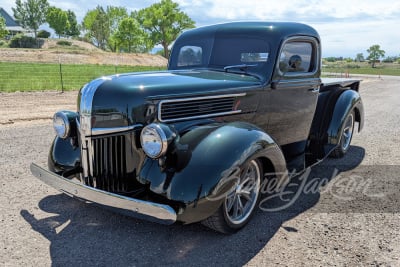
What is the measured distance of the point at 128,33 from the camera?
154ft

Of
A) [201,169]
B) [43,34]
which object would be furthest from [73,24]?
[201,169]

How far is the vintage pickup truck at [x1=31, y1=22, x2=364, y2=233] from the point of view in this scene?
2.68 m

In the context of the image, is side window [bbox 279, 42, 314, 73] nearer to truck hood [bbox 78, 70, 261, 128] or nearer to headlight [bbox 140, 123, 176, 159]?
truck hood [bbox 78, 70, 261, 128]

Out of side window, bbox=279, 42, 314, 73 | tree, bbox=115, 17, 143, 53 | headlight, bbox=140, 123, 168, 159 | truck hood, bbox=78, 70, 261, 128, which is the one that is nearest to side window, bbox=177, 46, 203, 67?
side window, bbox=279, 42, 314, 73

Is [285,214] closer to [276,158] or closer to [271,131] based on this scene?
[276,158]

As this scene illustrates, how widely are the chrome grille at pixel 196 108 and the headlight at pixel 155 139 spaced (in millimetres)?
264

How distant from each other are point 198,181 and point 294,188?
1.93 metres

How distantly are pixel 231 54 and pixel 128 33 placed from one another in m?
45.7

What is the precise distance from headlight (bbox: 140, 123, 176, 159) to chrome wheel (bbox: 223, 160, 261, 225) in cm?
71

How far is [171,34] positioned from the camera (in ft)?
173

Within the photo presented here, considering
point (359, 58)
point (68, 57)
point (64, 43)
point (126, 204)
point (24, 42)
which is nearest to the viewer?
point (126, 204)

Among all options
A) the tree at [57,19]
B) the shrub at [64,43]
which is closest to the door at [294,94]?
the shrub at [64,43]

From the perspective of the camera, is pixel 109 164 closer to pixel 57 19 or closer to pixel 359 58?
pixel 57 19

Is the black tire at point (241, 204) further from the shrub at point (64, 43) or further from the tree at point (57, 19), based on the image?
the tree at point (57, 19)
